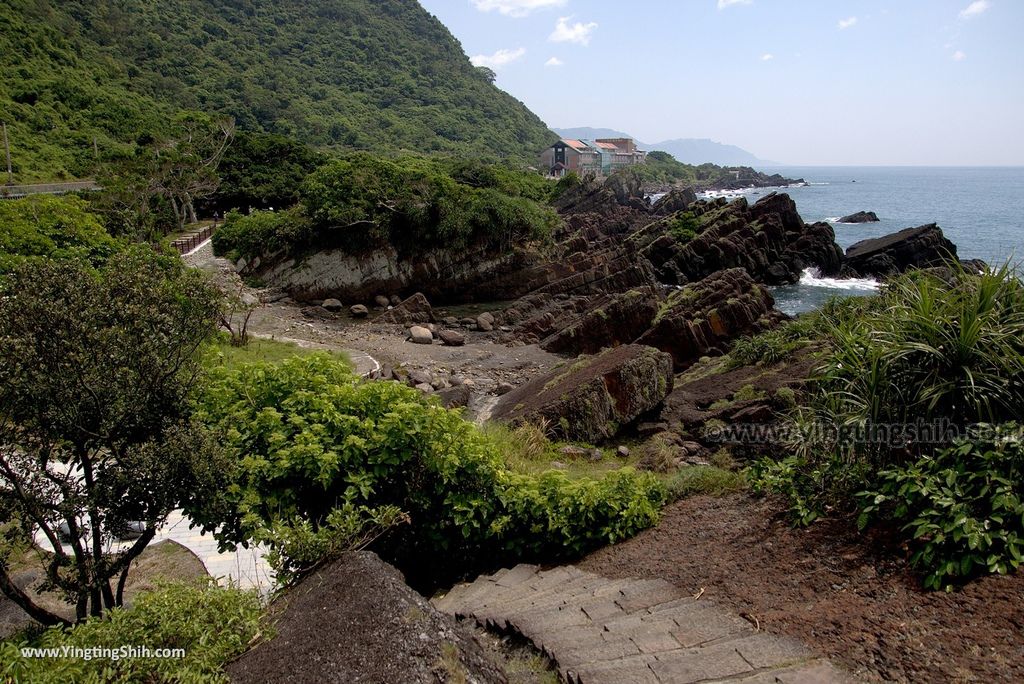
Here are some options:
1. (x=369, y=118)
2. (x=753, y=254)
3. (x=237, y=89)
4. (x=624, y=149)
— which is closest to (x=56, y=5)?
(x=237, y=89)

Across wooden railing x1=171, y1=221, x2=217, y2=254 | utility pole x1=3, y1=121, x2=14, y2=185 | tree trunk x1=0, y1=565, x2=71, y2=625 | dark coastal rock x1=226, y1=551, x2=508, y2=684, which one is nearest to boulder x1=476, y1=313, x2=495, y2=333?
wooden railing x1=171, y1=221, x2=217, y2=254

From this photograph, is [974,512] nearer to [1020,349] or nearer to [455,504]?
[1020,349]

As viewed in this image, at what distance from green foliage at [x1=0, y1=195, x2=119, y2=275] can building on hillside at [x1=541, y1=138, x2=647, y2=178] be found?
79.7 metres

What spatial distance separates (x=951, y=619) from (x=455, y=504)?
4.49 metres

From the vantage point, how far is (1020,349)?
5.63 meters

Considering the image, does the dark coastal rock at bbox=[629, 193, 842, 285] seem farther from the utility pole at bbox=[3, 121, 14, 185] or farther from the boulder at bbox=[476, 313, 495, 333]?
the utility pole at bbox=[3, 121, 14, 185]

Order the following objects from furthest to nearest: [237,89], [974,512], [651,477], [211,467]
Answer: [237,89]
[651,477]
[211,467]
[974,512]

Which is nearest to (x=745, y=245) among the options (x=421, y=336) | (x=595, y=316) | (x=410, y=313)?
(x=595, y=316)

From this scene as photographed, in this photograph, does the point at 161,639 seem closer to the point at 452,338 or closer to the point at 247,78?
the point at 452,338

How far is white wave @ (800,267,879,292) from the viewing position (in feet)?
123

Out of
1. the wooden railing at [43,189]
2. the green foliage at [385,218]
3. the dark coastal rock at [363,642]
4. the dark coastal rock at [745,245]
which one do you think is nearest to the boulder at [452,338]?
the green foliage at [385,218]

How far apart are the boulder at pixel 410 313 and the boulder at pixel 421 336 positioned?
2531 millimetres

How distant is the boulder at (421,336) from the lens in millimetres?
25641

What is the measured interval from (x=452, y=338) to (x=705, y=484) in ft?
60.5
